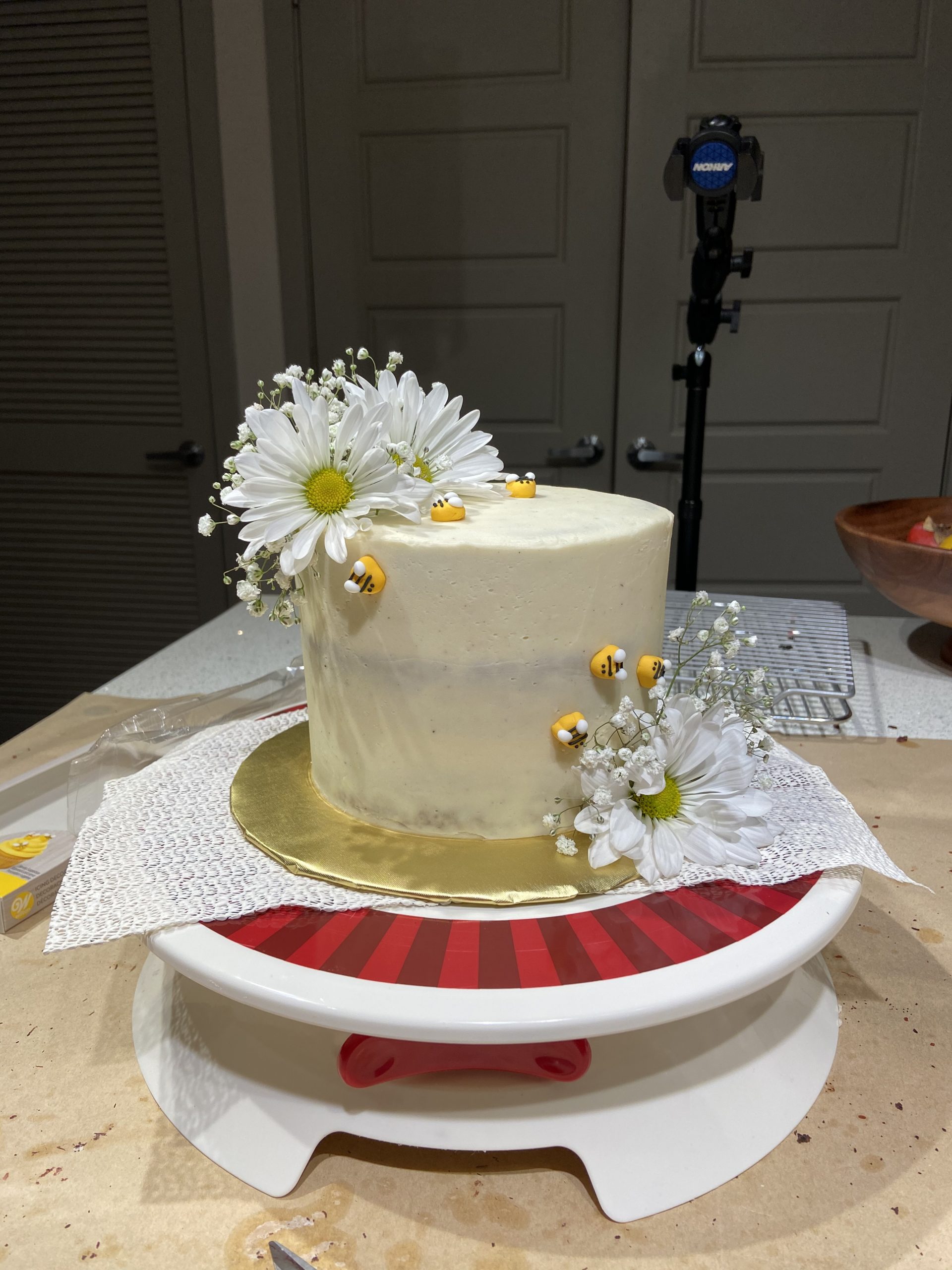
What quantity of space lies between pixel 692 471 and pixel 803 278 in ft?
3.57

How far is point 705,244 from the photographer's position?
1.18m

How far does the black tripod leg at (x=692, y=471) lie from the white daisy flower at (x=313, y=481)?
2.58 feet

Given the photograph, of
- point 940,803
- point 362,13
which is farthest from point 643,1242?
point 362,13

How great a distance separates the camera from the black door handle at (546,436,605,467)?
7.44ft

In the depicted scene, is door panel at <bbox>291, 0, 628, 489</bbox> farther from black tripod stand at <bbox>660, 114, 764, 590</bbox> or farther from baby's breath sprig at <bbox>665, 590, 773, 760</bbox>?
baby's breath sprig at <bbox>665, 590, 773, 760</bbox>

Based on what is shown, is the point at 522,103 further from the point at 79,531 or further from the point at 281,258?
the point at 79,531

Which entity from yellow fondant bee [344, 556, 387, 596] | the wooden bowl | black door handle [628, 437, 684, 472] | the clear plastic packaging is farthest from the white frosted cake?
black door handle [628, 437, 684, 472]

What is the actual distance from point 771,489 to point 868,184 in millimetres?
715

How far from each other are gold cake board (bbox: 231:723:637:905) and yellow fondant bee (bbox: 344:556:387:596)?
0.19 meters

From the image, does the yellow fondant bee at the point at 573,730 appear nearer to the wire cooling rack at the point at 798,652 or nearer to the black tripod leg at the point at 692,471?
the wire cooling rack at the point at 798,652

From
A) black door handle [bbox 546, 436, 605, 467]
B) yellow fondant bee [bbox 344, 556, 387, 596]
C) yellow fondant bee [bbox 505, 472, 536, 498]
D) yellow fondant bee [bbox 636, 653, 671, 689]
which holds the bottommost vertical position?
black door handle [bbox 546, 436, 605, 467]

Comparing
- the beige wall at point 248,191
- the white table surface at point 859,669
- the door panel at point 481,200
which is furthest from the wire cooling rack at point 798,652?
the beige wall at point 248,191

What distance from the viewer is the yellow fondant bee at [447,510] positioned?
0.64 metres

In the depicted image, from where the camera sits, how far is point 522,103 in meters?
2.08
